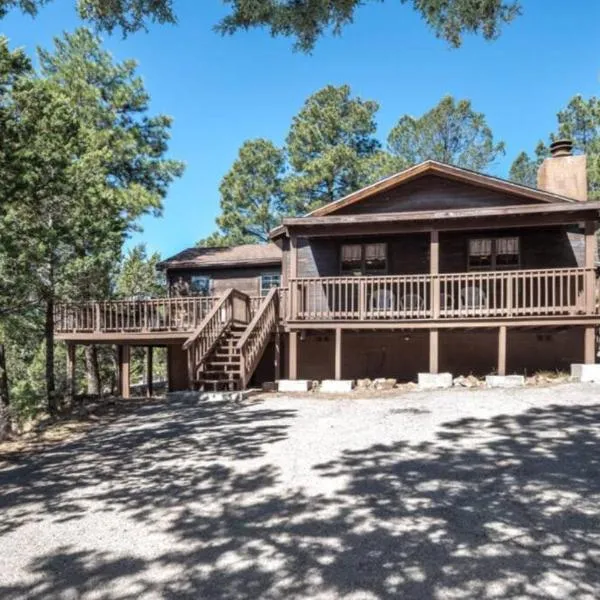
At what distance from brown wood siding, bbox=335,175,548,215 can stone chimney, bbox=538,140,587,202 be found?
9.62 feet

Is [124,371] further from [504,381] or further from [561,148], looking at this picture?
[561,148]

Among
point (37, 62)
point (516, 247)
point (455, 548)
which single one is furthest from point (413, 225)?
point (37, 62)

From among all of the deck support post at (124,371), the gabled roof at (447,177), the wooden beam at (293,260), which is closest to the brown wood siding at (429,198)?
the gabled roof at (447,177)

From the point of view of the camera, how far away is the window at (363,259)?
14.9 m

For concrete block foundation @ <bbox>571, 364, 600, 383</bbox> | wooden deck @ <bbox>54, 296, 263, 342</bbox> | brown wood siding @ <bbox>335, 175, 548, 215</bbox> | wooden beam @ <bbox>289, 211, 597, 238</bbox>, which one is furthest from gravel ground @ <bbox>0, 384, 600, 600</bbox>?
brown wood siding @ <bbox>335, 175, 548, 215</bbox>

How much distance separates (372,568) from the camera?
11.7 ft

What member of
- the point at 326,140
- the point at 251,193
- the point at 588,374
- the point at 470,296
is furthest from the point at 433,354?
the point at 251,193

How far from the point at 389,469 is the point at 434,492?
784 mm

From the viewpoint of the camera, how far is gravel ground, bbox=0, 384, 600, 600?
345 cm

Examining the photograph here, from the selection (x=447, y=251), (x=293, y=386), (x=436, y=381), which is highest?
(x=447, y=251)

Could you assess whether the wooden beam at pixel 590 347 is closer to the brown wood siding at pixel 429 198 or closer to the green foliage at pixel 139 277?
the brown wood siding at pixel 429 198

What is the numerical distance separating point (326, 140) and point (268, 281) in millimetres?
15785

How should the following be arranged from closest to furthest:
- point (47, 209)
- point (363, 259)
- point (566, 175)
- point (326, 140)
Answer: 1. point (47, 209)
2. point (363, 259)
3. point (566, 175)
4. point (326, 140)

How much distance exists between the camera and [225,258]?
61.5 feet
